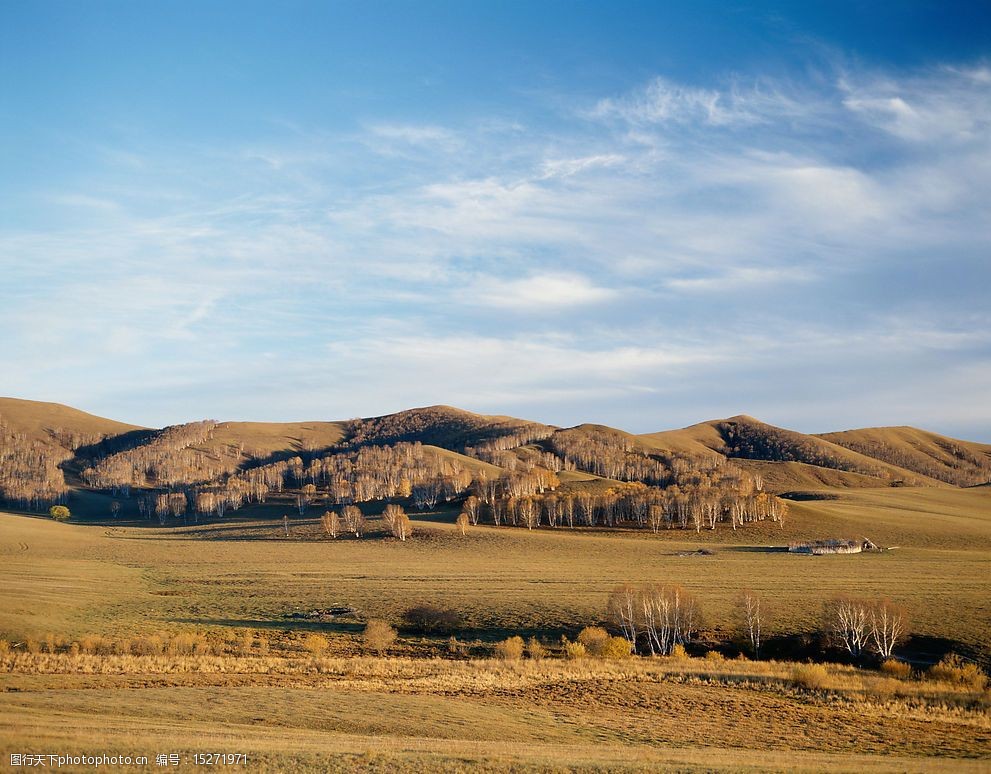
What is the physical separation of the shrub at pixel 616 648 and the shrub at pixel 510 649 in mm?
5547

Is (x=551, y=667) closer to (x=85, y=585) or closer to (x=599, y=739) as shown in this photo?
(x=599, y=739)

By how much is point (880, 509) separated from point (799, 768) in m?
124

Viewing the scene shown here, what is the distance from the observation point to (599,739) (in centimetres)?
2700

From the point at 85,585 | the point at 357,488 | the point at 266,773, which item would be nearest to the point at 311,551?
the point at 85,585

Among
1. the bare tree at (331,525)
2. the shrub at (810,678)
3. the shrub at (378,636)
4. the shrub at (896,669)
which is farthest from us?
the bare tree at (331,525)

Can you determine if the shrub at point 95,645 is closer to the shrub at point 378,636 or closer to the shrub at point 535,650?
the shrub at point 378,636

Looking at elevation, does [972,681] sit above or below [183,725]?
below

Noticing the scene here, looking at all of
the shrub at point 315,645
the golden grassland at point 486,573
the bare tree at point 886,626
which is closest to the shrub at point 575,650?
the golden grassland at point 486,573

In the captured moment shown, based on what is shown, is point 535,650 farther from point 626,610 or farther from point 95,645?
Result: point 95,645

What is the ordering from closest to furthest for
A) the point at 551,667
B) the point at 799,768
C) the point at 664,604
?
the point at 799,768 → the point at 551,667 → the point at 664,604

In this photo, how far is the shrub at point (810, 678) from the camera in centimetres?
3828

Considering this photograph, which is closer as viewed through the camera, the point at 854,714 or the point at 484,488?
the point at 854,714

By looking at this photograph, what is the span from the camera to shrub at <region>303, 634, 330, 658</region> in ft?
154

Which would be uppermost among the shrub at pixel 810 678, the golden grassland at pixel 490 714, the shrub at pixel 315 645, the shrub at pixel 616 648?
the golden grassland at pixel 490 714
